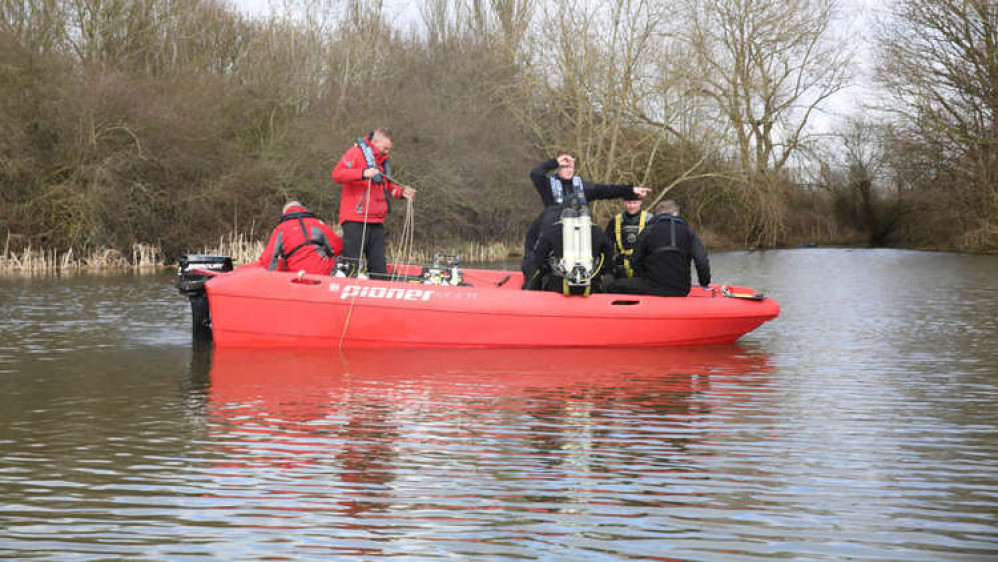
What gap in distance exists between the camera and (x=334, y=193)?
26984 mm

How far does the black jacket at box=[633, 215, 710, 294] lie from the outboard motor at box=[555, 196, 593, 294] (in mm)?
731

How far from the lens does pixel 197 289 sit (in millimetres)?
9609

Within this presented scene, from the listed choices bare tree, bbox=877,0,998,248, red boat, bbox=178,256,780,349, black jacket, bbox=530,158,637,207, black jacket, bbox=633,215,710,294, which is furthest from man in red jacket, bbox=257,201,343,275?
bare tree, bbox=877,0,998,248

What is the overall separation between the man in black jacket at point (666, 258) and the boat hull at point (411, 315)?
18 cm

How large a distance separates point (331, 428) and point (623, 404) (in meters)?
1.87

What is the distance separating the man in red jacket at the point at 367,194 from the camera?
378 inches

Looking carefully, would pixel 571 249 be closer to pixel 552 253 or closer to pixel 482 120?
pixel 552 253

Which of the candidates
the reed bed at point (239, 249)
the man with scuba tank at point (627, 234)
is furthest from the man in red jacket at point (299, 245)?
the reed bed at point (239, 249)

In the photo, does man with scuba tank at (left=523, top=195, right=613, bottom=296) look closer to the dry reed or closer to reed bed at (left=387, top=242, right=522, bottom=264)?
the dry reed

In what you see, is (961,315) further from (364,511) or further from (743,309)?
(364,511)

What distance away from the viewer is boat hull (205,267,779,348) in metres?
9.27

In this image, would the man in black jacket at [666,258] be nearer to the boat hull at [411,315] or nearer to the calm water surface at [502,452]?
the boat hull at [411,315]

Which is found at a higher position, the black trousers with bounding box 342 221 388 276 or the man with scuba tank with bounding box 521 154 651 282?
the man with scuba tank with bounding box 521 154 651 282

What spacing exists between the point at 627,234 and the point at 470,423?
4.45 m
